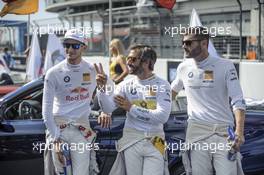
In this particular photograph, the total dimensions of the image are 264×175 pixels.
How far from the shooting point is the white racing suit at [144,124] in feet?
11.6

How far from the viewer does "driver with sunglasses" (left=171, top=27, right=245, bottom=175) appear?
3590 millimetres

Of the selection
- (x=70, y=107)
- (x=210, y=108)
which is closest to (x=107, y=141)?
(x=70, y=107)

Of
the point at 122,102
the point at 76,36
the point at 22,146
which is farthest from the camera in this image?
the point at 22,146

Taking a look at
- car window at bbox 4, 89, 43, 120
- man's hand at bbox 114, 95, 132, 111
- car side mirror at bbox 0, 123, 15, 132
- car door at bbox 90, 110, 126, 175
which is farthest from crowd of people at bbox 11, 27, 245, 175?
car window at bbox 4, 89, 43, 120

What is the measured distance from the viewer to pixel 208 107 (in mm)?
3658

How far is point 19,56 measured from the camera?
2703 centimetres

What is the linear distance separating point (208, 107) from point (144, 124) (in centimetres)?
54

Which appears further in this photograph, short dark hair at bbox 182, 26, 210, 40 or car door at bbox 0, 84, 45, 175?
car door at bbox 0, 84, 45, 175

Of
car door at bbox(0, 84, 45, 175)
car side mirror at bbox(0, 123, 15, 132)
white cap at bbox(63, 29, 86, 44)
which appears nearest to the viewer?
white cap at bbox(63, 29, 86, 44)

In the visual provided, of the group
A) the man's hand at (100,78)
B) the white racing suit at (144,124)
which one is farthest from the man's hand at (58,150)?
the man's hand at (100,78)

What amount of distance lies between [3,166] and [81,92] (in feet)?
4.47

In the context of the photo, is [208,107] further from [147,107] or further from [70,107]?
[70,107]

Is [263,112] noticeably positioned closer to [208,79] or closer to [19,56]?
[208,79]

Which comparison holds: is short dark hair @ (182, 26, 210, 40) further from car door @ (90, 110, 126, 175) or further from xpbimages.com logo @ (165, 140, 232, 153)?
car door @ (90, 110, 126, 175)
